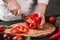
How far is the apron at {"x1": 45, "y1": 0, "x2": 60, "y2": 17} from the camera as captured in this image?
1283mm

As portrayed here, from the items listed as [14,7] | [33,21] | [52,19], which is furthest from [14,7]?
[52,19]

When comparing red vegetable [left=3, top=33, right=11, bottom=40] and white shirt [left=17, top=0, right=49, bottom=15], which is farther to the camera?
white shirt [left=17, top=0, right=49, bottom=15]

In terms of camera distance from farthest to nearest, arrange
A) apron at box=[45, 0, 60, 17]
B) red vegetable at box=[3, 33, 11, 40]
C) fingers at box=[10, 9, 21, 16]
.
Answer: apron at box=[45, 0, 60, 17] < fingers at box=[10, 9, 21, 16] < red vegetable at box=[3, 33, 11, 40]

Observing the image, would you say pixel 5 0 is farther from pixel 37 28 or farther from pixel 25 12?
pixel 37 28

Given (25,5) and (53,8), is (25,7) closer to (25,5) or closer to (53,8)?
(25,5)

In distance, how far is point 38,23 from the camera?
1.13 metres

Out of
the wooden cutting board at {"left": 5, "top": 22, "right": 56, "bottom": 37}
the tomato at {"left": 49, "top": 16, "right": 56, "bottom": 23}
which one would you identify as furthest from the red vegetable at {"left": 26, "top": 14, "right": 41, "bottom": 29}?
the tomato at {"left": 49, "top": 16, "right": 56, "bottom": 23}

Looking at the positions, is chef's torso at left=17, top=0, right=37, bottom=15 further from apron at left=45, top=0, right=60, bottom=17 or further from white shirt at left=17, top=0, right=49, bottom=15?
apron at left=45, top=0, right=60, bottom=17

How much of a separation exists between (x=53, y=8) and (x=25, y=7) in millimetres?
176

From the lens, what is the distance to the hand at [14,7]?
1181 millimetres

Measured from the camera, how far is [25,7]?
125 cm

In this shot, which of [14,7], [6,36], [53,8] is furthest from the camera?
[53,8]

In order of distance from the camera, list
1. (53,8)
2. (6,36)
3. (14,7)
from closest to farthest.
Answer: (6,36), (14,7), (53,8)

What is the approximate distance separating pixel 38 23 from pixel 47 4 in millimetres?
149
